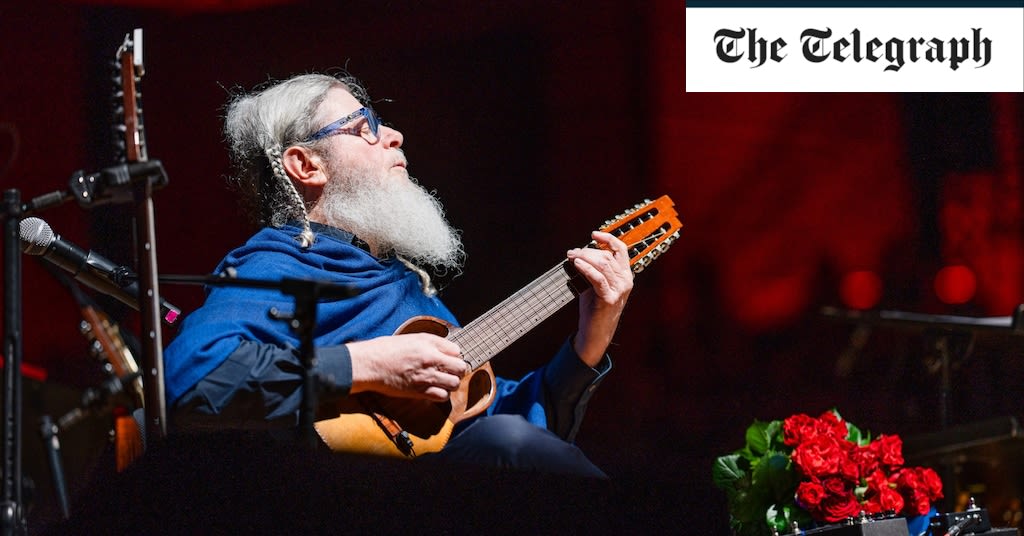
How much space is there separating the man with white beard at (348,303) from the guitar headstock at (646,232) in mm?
94

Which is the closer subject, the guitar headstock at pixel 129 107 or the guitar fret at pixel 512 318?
the guitar headstock at pixel 129 107

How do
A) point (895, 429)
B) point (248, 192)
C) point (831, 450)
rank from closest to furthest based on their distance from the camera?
point (831, 450), point (248, 192), point (895, 429)

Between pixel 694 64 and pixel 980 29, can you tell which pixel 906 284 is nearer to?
pixel 980 29

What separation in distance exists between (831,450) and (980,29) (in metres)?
1.72

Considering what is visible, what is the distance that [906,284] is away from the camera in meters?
4.72

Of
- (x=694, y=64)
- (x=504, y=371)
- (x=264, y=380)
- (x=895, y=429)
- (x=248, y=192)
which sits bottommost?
(x=895, y=429)

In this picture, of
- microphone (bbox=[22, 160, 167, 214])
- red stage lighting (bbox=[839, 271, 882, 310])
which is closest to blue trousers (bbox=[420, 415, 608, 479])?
microphone (bbox=[22, 160, 167, 214])

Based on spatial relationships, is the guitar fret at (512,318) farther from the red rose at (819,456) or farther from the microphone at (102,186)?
the microphone at (102,186)

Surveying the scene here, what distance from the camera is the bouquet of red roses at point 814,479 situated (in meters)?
2.60

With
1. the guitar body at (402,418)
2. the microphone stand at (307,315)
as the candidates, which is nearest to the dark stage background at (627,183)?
the guitar body at (402,418)

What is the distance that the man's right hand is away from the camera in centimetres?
248

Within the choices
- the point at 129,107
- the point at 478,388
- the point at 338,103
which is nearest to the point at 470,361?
the point at 478,388

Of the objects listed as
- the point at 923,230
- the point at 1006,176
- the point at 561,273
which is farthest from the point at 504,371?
the point at 1006,176

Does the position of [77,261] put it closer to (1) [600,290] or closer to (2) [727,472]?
(1) [600,290]
